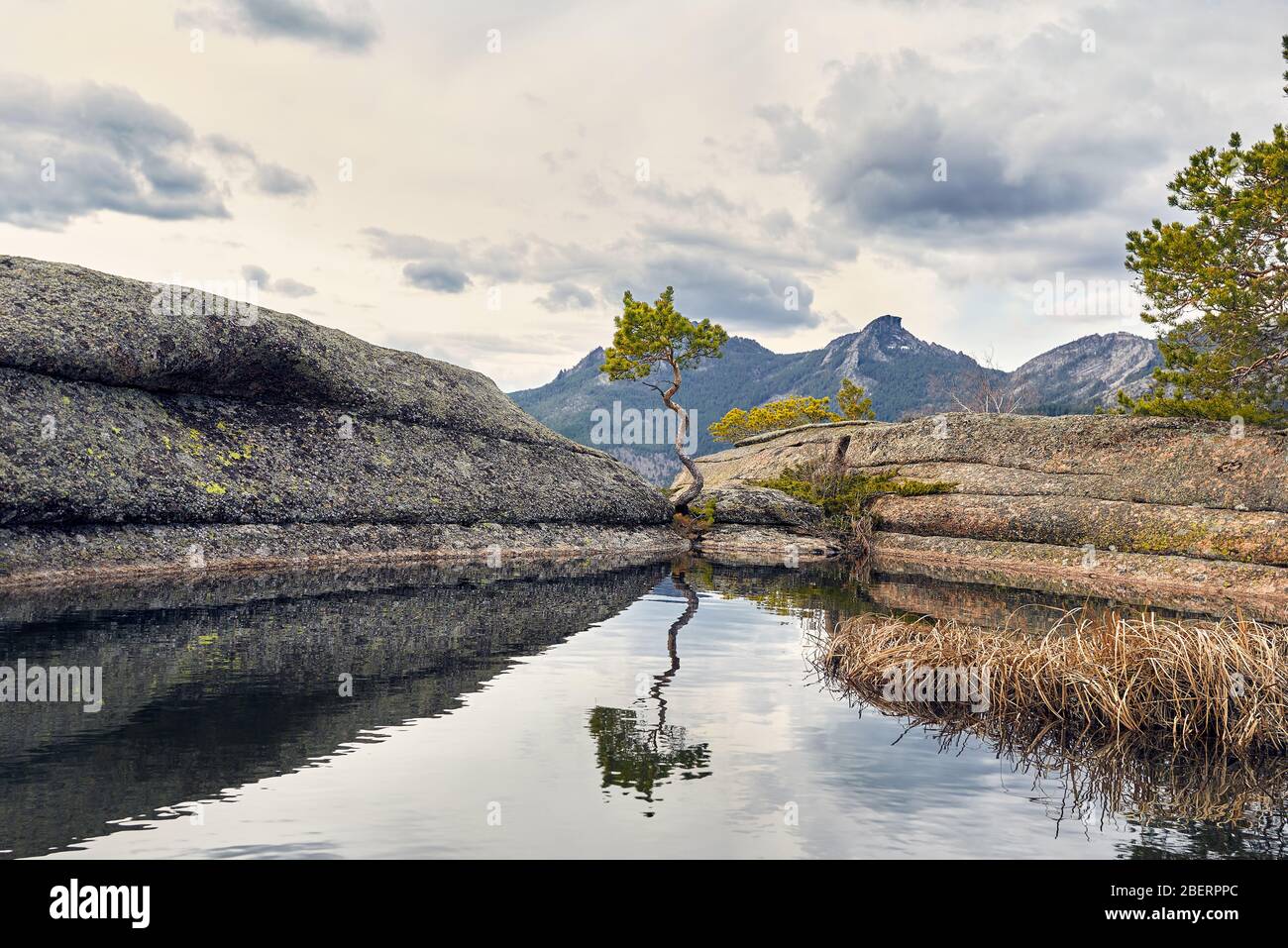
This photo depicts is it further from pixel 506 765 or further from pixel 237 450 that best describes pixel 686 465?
pixel 506 765

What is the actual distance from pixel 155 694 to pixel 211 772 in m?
3.98

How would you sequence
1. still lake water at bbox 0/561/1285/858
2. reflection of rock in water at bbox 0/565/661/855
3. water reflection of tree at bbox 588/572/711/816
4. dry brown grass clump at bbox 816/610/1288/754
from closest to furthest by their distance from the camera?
still lake water at bbox 0/561/1285/858, reflection of rock in water at bbox 0/565/661/855, water reflection of tree at bbox 588/572/711/816, dry brown grass clump at bbox 816/610/1288/754

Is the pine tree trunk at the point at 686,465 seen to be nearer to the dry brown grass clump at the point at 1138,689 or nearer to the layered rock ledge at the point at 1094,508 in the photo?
the layered rock ledge at the point at 1094,508

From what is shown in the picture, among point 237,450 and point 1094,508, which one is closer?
point 237,450

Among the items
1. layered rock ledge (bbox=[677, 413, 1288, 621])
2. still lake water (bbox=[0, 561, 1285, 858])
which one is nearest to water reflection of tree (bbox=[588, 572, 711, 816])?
still lake water (bbox=[0, 561, 1285, 858])

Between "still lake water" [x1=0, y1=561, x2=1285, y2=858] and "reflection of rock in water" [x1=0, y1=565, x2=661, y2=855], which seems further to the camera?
"reflection of rock in water" [x1=0, y1=565, x2=661, y2=855]

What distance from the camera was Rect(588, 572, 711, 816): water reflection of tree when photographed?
31.7ft

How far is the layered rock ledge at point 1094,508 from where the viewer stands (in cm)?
3438

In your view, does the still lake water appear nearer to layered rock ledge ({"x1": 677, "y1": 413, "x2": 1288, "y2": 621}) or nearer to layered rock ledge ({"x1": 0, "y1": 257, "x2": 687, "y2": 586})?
layered rock ledge ({"x1": 0, "y1": 257, "x2": 687, "y2": 586})

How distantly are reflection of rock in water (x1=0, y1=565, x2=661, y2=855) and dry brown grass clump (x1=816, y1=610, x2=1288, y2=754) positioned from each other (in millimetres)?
7830

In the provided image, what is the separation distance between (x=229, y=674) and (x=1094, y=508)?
127 ft

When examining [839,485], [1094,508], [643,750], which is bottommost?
[643,750]

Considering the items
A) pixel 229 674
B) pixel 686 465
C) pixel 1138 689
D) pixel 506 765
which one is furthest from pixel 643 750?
pixel 686 465

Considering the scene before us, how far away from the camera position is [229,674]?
14.1m
